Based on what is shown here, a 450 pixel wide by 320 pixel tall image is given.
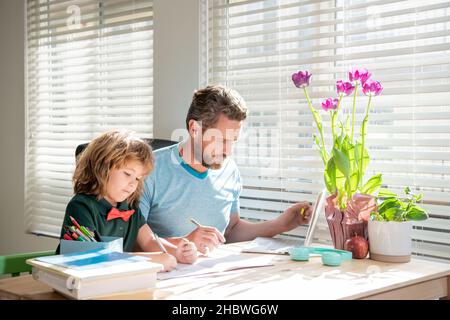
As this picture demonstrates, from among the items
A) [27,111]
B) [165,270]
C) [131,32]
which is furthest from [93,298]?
[27,111]

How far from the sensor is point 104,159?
173 cm

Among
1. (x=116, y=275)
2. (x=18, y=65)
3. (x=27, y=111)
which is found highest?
(x=18, y=65)

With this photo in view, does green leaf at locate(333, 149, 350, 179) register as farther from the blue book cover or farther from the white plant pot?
the blue book cover

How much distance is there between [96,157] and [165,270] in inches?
16.6

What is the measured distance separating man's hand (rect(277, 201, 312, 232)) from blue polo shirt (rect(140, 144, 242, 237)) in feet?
0.74

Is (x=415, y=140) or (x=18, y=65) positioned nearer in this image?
(x=415, y=140)

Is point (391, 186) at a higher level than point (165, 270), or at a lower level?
higher

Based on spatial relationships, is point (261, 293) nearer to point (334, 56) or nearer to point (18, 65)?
point (334, 56)

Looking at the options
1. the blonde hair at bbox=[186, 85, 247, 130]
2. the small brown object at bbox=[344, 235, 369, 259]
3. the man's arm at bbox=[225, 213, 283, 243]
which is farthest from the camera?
the man's arm at bbox=[225, 213, 283, 243]

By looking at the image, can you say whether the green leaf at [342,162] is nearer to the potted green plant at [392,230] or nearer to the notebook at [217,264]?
the potted green plant at [392,230]

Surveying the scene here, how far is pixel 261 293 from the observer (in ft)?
4.34

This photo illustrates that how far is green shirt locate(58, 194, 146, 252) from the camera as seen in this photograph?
1.63 metres

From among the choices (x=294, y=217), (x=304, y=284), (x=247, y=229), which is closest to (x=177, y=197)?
(x=247, y=229)

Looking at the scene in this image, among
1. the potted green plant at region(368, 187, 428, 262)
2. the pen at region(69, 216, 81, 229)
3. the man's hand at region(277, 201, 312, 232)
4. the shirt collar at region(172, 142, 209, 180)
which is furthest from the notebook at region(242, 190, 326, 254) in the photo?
the pen at region(69, 216, 81, 229)
